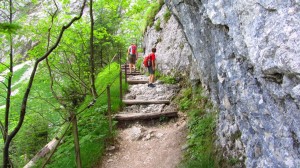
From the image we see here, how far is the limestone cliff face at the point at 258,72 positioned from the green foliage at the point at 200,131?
0.40 metres

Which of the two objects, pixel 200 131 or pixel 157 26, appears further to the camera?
pixel 157 26

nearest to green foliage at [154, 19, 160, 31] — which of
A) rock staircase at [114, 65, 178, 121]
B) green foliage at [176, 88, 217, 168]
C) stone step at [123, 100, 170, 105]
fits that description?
rock staircase at [114, 65, 178, 121]

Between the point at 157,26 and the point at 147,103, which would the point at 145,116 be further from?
the point at 157,26

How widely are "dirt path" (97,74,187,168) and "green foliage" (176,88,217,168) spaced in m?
0.30

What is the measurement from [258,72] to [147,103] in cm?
653

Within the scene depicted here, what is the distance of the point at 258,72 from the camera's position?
9.74 ft

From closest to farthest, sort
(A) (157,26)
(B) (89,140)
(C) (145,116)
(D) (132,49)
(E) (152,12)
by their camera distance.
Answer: (B) (89,140), (C) (145,116), (A) (157,26), (D) (132,49), (E) (152,12)

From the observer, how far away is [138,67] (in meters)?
17.8

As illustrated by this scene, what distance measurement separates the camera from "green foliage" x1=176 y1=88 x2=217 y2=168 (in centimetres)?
531

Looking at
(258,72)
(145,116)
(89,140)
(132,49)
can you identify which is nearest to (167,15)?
(132,49)

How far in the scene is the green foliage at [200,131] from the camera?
5.31 metres

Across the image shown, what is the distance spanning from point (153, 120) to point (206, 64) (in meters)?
3.23

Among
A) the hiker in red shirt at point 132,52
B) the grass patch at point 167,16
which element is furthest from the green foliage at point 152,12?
the grass patch at point 167,16

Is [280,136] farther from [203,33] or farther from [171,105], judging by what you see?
[171,105]
